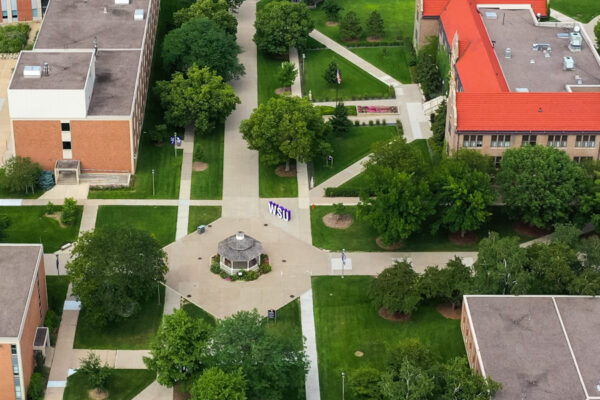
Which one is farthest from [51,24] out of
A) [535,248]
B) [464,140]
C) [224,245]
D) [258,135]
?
[535,248]

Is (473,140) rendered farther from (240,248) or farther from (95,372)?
(95,372)

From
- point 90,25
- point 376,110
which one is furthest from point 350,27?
point 90,25

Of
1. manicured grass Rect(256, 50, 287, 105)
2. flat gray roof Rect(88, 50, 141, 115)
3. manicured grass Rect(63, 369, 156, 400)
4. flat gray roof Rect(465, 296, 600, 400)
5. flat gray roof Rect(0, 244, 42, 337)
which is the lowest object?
manicured grass Rect(256, 50, 287, 105)

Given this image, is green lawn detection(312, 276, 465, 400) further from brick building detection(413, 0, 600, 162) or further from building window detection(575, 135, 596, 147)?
building window detection(575, 135, 596, 147)

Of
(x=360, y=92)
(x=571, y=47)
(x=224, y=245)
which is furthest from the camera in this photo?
(x=360, y=92)

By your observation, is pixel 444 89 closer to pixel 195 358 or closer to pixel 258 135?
pixel 258 135

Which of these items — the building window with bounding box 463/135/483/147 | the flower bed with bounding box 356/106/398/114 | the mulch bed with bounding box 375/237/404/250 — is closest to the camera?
the mulch bed with bounding box 375/237/404/250

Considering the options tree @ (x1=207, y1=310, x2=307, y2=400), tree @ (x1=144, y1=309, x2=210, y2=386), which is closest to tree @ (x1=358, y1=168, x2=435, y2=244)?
tree @ (x1=207, y1=310, x2=307, y2=400)

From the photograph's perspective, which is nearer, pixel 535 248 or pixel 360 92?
pixel 535 248
